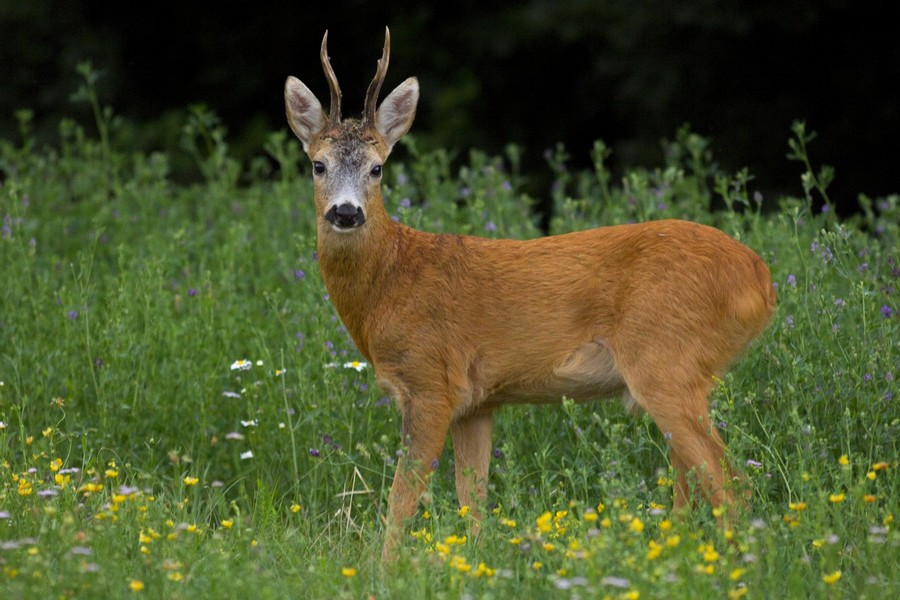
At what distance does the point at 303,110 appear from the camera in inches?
235

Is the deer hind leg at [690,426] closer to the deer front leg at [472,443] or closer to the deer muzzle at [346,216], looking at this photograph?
the deer front leg at [472,443]

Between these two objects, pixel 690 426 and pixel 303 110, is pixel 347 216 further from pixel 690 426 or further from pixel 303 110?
pixel 690 426

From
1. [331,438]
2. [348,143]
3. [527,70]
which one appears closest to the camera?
[348,143]

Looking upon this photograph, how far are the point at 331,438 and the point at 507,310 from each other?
0.91m

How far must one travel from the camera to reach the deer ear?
5938 mm

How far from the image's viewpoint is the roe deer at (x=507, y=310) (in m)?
5.27

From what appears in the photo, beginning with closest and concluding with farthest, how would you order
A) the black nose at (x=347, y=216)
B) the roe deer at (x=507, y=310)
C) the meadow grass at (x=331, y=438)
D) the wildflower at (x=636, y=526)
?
1. the wildflower at (x=636, y=526)
2. the meadow grass at (x=331, y=438)
3. the roe deer at (x=507, y=310)
4. the black nose at (x=347, y=216)

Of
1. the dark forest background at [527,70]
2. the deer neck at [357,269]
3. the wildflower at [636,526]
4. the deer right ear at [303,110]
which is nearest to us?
the wildflower at [636,526]

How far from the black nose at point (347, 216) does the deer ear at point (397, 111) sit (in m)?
0.55

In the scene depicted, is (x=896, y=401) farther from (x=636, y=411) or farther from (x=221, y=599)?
(x=221, y=599)

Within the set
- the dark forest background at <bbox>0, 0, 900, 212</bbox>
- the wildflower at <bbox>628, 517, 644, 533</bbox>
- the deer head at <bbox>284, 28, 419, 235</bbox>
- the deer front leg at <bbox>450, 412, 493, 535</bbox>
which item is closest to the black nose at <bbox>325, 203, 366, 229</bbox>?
the deer head at <bbox>284, 28, 419, 235</bbox>

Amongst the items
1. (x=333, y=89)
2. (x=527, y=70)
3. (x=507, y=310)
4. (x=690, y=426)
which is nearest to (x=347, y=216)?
(x=333, y=89)

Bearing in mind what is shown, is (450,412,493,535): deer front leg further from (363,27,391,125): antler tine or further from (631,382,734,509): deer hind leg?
(363,27,391,125): antler tine

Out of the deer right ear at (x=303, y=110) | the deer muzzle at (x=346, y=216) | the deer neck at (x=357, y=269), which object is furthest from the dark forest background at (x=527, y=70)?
the deer muzzle at (x=346, y=216)
